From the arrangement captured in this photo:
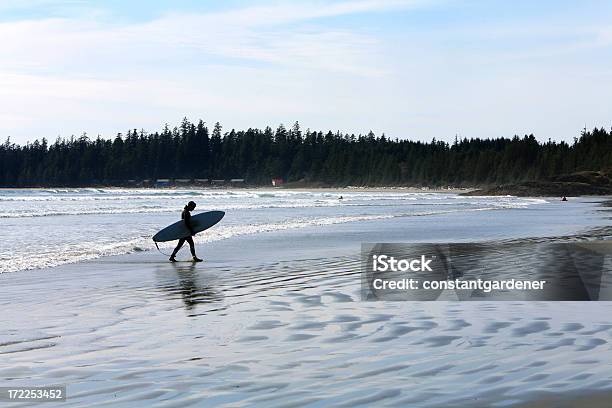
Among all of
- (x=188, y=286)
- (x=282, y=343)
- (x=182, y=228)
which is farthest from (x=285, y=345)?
(x=182, y=228)

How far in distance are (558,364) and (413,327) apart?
2578mm

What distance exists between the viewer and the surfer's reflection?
1404 cm

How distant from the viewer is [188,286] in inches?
643

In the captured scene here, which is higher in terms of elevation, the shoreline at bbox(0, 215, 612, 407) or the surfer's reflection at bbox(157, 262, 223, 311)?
the shoreline at bbox(0, 215, 612, 407)

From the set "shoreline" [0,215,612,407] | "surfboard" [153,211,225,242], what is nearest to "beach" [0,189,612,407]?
"shoreline" [0,215,612,407]

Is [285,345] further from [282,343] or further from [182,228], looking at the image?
[182,228]

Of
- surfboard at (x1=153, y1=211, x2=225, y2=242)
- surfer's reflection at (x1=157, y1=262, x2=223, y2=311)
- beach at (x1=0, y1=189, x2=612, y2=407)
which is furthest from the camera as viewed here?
surfboard at (x1=153, y1=211, x2=225, y2=242)

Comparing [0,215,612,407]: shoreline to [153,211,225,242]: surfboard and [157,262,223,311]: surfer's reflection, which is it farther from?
[153,211,225,242]: surfboard

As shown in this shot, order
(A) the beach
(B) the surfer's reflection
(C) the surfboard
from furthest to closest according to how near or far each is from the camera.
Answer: (C) the surfboard, (B) the surfer's reflection, (A) the beach

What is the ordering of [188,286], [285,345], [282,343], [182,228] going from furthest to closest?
[182,228] → [188,286] → [282,343] → [285,345]

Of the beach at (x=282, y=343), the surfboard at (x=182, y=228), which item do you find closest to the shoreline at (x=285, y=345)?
the beach at (x=282, y=343)

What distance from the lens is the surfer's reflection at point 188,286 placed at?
553 inches

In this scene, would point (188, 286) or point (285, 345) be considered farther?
point (188, 286)

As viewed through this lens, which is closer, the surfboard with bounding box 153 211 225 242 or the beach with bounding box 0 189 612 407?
the beach with bounding box 0 189 612 407
